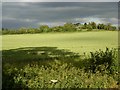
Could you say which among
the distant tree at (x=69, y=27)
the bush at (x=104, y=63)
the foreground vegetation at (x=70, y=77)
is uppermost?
the distant tree at (x=69, y=27)

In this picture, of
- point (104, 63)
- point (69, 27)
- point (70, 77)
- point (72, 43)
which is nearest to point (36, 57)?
point (104, 63)

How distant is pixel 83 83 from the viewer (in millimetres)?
10070

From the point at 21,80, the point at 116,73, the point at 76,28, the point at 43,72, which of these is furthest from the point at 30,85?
the point at 76,28

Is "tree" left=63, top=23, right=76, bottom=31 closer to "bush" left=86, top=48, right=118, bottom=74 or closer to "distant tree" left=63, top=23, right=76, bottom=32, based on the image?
"distant tree" left=63, top=23, right=76, bottom=32

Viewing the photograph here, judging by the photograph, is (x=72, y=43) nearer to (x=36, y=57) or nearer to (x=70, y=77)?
(x=36, y=57)

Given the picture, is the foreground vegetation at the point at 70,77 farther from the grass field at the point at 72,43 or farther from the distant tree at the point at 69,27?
the distant tree at the point at 69,27

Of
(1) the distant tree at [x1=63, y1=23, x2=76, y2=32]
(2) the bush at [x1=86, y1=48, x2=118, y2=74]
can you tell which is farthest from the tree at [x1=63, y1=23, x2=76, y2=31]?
(2) the bush at [x1=86, y1=48, x2=118, y2=74]

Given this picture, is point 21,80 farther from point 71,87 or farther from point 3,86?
point 71,87

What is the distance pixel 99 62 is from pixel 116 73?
3.47ft

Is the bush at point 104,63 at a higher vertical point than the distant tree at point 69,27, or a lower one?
lower

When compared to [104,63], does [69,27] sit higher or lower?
higher

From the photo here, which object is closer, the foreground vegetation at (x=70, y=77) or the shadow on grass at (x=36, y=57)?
the foreground vegetation at (x=70, y=77)

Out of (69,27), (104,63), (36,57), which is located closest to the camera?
(104,63)

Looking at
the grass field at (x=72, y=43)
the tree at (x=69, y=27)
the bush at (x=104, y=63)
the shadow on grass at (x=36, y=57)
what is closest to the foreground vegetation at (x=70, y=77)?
the bush at (x=104, y=63)
